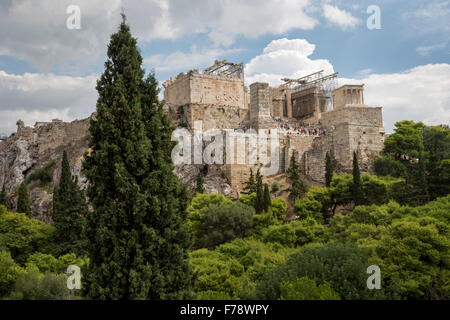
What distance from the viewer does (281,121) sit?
44656mm

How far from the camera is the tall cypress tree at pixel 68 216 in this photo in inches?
1160

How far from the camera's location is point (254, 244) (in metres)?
24.1

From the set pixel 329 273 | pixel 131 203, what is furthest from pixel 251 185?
pixel 131 203

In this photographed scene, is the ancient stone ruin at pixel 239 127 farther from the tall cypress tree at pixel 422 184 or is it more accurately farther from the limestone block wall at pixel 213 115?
the tall cypress tree at pixel 422 184

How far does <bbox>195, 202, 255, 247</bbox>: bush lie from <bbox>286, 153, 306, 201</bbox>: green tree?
535 cm

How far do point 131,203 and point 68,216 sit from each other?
21.9 m

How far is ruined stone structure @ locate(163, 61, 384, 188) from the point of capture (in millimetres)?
36906

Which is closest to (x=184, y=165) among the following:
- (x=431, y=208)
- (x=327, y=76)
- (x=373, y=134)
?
(x=373, y=134)

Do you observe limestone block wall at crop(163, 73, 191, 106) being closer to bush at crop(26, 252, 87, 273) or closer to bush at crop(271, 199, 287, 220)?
bush at crop(271, 199, 287, 220)

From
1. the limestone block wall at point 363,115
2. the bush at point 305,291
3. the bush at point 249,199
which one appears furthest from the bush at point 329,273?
the limestone block wall at point 363,115

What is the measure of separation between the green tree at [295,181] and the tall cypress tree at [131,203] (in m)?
22.1

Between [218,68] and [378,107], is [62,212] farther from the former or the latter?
[378,107]

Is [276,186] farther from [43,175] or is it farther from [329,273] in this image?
[43,175]
